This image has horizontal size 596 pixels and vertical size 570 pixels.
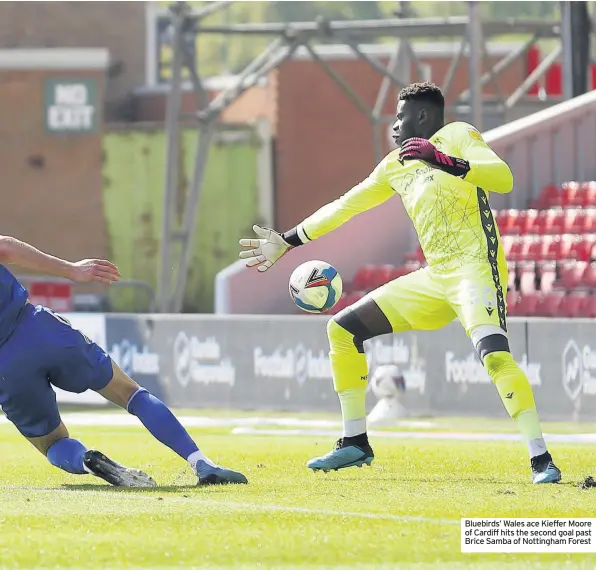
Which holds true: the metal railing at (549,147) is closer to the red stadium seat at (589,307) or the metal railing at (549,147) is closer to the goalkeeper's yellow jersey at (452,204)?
the red stadium seat at (589,307)

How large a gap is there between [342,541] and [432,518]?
2.55ft

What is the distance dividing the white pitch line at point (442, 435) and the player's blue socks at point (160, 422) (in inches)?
187

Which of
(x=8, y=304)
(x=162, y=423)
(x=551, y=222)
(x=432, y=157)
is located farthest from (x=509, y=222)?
(x=8, y=304)

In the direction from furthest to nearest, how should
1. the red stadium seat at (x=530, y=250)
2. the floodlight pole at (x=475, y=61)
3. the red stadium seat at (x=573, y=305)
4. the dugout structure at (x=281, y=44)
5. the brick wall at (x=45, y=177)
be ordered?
the brick wall at (x=45, y=177) → the dugout structure at (x=281, y=44) → the floodlight pole at (x=475, y=61) → the red stadium seat at (x=530, y=250) → the red stadium seat at (x=573, y=305)

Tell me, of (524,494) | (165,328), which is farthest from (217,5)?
(524,494)

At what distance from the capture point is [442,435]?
44.0 ft

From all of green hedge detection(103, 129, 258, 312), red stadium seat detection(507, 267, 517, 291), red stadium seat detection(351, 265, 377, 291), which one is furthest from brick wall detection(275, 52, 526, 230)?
red stadium seat detection(507, 267, 517, 291)

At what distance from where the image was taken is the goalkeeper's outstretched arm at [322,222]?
982 cm

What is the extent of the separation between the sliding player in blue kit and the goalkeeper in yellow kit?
1.39m

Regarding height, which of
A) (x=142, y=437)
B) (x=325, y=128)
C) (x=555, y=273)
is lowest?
(x=142, y=437)

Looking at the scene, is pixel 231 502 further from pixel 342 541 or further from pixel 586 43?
pixel 586 43

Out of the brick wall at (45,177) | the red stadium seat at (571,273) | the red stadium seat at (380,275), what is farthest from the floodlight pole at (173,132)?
the brick wall at (45,177)

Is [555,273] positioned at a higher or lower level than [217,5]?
lower

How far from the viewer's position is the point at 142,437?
13453 millimetres
